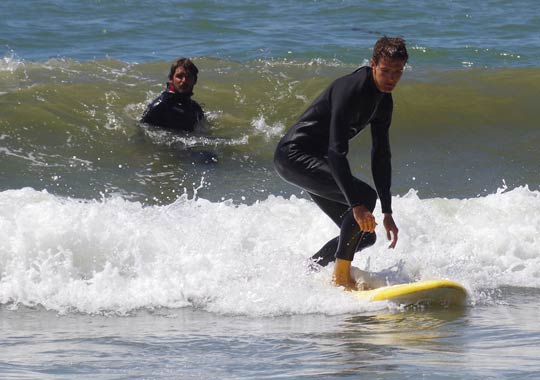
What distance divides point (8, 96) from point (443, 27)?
8.47m

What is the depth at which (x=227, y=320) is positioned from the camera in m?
5.89

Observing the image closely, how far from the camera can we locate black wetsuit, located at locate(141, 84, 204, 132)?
10.5 m

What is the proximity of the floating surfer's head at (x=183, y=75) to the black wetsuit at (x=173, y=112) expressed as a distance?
10 centimetres

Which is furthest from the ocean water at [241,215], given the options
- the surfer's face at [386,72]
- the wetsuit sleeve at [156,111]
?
the surfer's face at [386,72]

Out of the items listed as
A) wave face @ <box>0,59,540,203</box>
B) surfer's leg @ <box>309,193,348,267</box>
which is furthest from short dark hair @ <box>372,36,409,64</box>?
wave face @ <box>0,59,540,203</box>

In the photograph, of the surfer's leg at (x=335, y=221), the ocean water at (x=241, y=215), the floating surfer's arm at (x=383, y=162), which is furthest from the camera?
the surfer's leg at (x=335, y=221)

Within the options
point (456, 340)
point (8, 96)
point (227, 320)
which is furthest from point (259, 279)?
point (8, 96)

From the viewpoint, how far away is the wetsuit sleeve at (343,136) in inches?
229

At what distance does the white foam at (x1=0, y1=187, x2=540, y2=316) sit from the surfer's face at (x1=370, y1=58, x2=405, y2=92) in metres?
1.25

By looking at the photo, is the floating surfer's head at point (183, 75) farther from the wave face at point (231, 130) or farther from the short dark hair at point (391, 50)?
the short dark hair at point (391, 50)

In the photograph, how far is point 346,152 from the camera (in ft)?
19.2

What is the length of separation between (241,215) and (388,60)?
8.19 ft

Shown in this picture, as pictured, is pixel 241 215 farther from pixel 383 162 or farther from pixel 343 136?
Result: pixel 343 136

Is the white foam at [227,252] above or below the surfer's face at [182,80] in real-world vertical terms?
below
